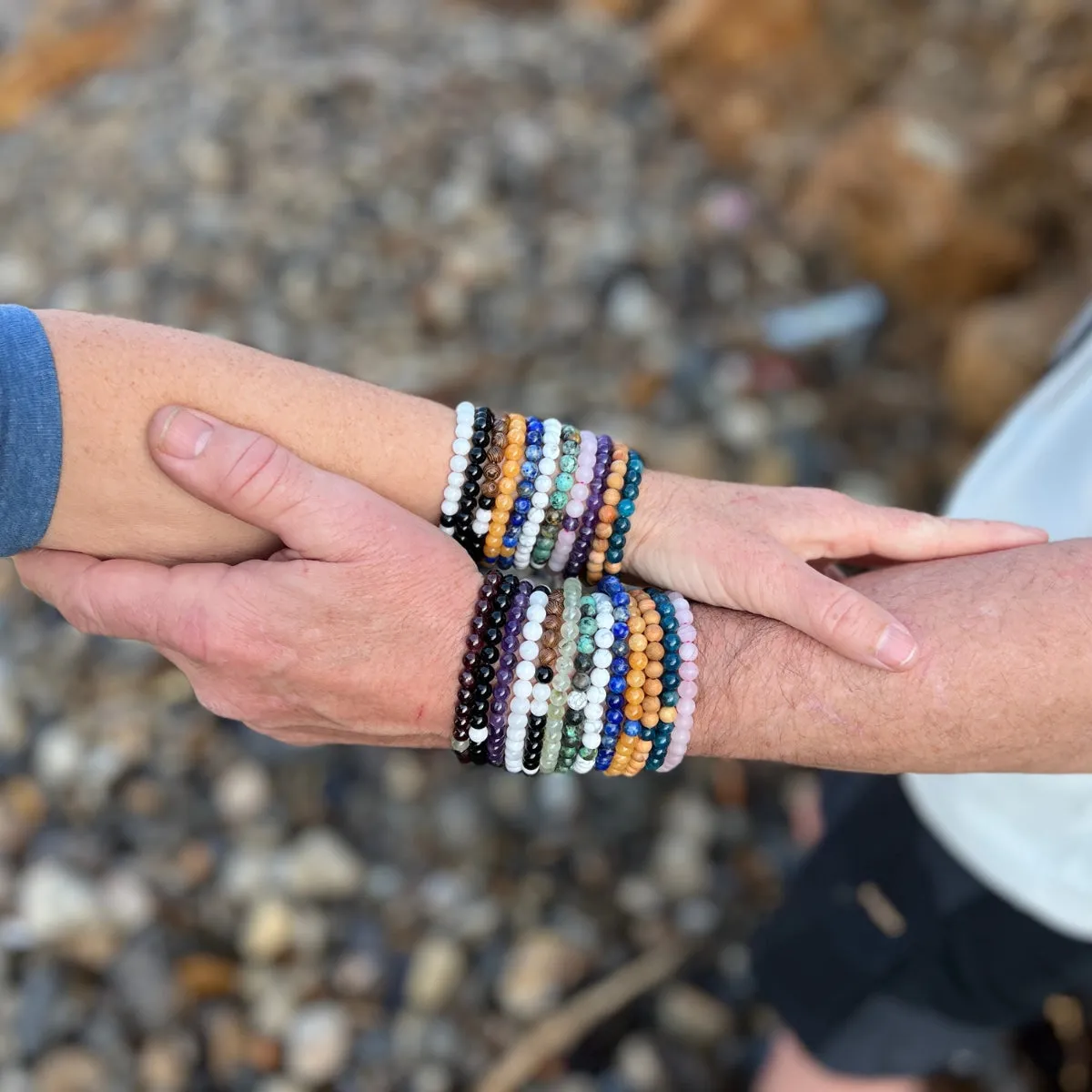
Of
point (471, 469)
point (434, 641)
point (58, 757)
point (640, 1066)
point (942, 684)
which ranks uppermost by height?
point (942, 684)

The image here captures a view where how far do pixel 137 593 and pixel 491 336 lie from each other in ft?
8.13

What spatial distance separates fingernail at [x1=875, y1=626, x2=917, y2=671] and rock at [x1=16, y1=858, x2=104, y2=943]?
1.98 meters

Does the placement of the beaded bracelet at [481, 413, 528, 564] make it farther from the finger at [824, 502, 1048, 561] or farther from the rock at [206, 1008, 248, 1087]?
the rock at [206, 1008, 248, 1087]

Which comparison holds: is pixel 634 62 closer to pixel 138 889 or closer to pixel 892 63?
pixel 892 63

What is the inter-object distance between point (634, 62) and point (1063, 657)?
4.34 meters

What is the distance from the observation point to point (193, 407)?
133 centimetres

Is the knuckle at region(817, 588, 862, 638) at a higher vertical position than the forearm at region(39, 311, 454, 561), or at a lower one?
higher

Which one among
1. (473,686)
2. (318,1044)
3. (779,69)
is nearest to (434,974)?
(318,1044)

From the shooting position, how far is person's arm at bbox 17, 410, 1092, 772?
1293 mm

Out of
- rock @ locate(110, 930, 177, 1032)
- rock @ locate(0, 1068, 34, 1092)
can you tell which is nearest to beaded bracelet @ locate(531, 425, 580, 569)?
rock @ locate(110, 930, 177, 1032)

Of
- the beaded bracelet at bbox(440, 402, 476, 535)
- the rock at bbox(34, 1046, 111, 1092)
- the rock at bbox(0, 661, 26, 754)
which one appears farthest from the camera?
the rock at bbox(0, 661, 26, 754)

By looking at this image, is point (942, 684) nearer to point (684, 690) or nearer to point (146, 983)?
point (684, 690)

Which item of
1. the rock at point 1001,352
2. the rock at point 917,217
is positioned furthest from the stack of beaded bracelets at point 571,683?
the rock at point 917,217

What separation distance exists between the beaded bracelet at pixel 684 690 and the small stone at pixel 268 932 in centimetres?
144
